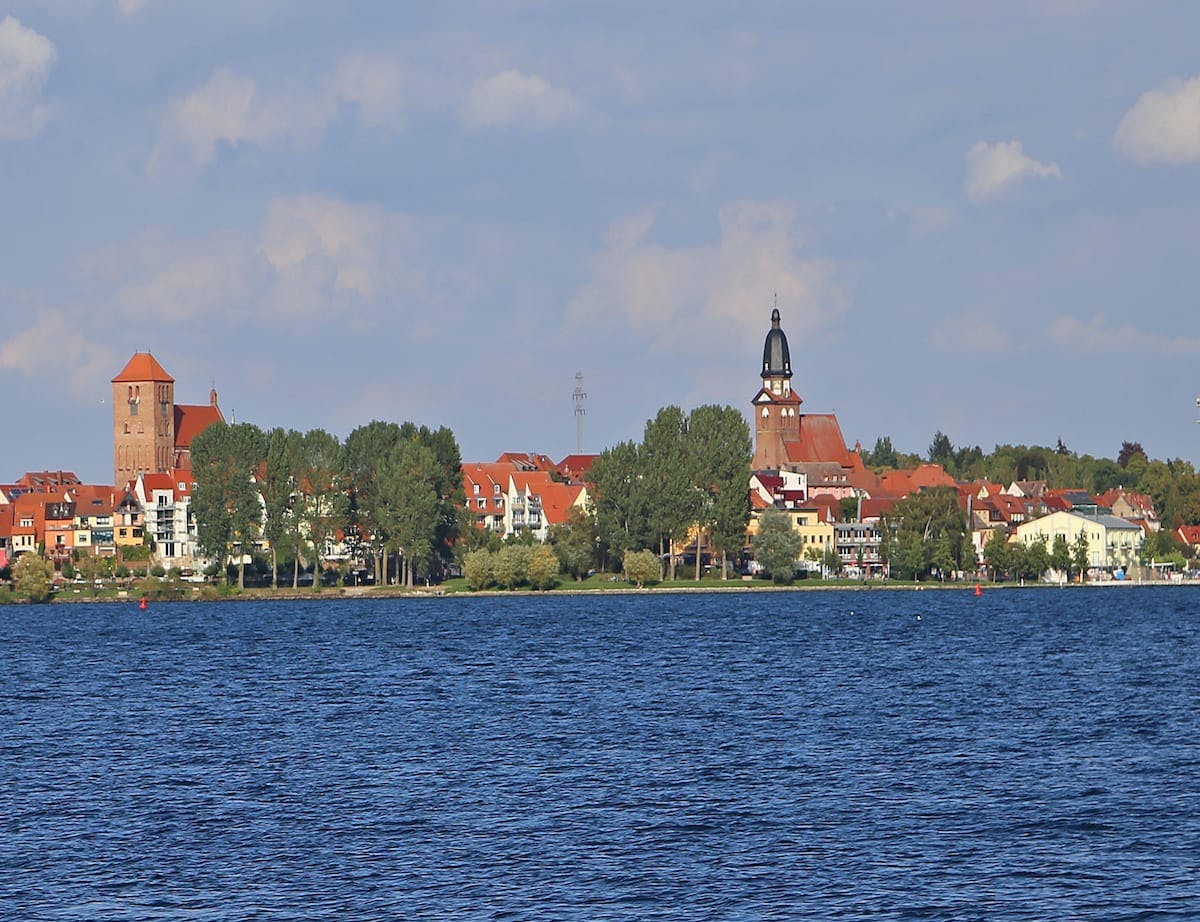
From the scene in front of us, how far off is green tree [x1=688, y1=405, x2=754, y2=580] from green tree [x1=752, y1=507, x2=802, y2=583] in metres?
2.66

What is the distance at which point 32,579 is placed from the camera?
13538 cm

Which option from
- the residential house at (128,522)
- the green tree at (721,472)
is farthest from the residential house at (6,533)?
the green tree at (721,472)

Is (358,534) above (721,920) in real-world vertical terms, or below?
above

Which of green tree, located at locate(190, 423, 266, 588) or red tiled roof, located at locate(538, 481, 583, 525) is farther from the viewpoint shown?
red tiled roof, located at locate(538, 481, 583, 525)

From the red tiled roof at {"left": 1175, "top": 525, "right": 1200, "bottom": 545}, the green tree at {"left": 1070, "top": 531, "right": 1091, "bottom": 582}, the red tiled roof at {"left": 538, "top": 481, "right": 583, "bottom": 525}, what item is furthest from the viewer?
the red tiled roof at {"left": 1175, "top": 525, "right": 1200, "bottom": 545}

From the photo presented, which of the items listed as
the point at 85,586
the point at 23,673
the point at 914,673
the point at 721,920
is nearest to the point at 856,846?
the point at 721,920

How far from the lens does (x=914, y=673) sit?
222 feet

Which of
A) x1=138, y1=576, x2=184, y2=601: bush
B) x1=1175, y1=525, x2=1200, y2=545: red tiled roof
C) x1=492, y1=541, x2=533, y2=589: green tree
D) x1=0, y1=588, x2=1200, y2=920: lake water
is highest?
x1=1175, y1=525, x2=1200, y2=545: red tiled roof

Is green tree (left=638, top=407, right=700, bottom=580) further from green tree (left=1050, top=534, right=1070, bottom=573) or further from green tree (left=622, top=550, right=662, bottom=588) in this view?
green tree (left=1050, top=534, right=1070, bottom=573)

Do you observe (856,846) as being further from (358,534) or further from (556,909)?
(358,534)

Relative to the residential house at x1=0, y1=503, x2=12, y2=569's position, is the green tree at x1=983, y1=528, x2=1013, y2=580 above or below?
below

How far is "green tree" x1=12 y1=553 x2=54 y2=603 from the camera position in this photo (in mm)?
135375

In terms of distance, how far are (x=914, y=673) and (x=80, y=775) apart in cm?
3502

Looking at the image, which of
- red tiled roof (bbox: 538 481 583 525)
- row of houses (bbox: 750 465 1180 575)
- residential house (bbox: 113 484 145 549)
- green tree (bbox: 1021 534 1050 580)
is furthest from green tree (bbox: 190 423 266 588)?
green tree (bbox: 1021 534 1050 580)
